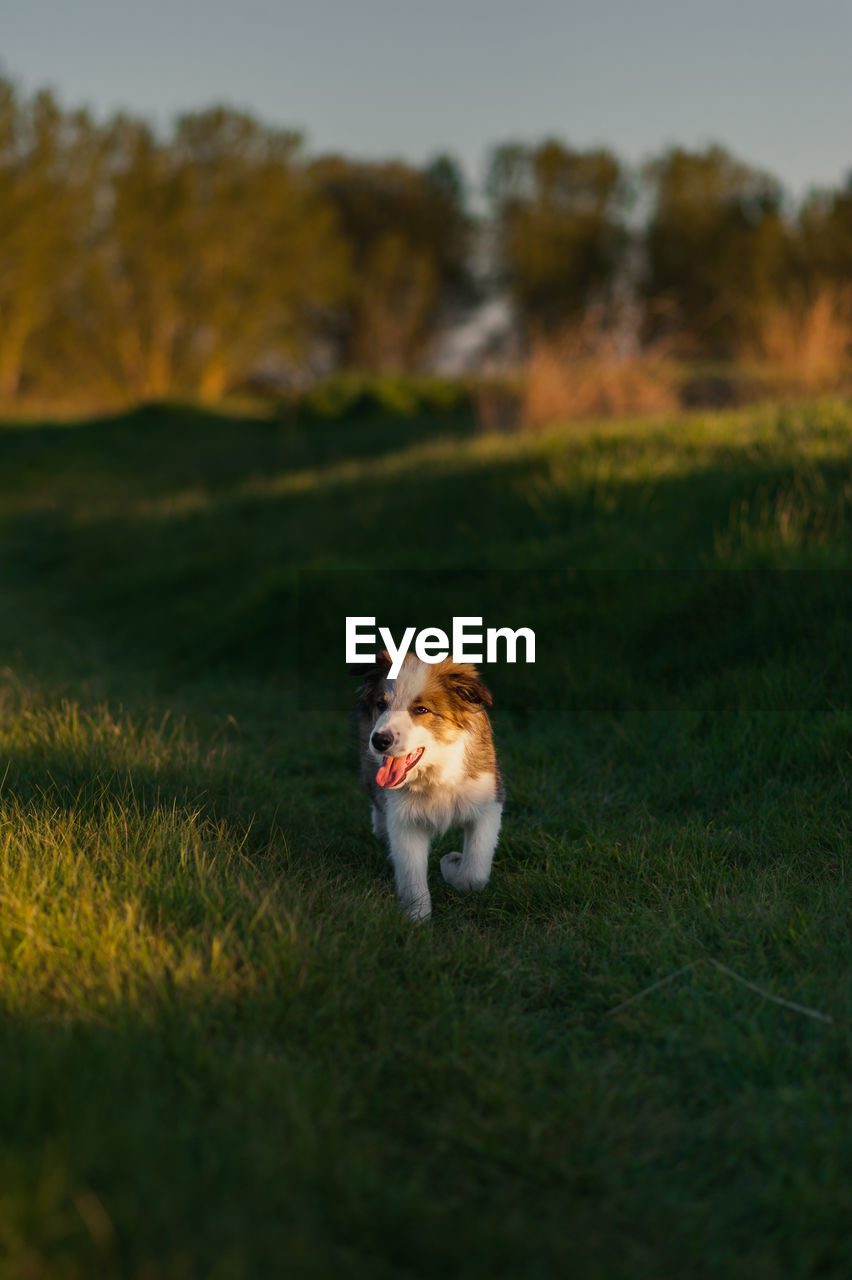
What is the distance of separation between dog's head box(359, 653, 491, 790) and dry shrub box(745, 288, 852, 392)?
964 centimetres

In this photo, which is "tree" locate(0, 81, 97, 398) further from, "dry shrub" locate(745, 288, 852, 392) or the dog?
the dog

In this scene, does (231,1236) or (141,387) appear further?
(141,387)

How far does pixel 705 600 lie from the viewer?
239 inches

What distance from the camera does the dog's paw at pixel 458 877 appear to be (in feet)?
11.7

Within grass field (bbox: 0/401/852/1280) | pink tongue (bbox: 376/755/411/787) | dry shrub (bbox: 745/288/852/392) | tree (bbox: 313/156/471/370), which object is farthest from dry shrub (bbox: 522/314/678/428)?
tree (bbox: 313/156/471/370)

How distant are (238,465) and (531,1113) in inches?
671

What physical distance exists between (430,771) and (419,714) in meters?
0.22

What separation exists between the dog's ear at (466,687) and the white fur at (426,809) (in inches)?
5.6

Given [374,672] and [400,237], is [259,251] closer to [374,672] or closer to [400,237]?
[400,237]

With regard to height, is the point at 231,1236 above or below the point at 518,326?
below

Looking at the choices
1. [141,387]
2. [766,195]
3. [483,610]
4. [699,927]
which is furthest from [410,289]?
[699,927]

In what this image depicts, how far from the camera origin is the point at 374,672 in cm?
379

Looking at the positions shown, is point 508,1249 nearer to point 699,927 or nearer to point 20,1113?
point 20,1113

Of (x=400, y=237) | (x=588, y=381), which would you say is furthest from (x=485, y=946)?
(x=400, y=237)
